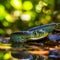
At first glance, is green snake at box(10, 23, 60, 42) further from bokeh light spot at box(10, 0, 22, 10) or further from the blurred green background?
bokeh light spot at box(10, 0, 22, 10)

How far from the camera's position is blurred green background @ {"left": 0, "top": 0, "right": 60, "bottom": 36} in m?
2.01

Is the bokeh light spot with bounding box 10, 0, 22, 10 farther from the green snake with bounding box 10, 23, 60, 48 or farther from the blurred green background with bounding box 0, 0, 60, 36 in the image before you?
the green snake with bounding box 10, 23, 60, 48

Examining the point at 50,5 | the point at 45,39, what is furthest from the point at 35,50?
the point at 50,5

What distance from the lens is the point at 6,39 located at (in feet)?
6.62

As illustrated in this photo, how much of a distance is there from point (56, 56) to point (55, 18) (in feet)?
0.95

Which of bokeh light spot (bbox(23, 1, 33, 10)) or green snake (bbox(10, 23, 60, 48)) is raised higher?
bokeh light spot (bbox(23, 1, 33, 10))

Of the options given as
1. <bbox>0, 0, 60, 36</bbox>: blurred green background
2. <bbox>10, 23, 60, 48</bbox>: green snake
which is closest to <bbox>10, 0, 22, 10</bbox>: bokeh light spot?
<bbox>0, 0, 60, 36</bbox>: blurred green background

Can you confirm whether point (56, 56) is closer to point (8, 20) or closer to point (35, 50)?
point (35, 50)

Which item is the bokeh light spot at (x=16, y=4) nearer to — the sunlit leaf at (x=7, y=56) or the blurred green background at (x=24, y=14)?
the blurred green background at (x=24, y=14)

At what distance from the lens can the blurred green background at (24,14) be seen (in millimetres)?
2008

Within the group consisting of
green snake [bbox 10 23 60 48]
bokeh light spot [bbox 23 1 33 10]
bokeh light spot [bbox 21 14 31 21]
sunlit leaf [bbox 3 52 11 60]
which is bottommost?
sunlit leaf [bbox 3 52 11 60]

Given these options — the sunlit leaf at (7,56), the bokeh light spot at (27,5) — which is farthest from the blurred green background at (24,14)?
the sunlit leaf at (7,56)

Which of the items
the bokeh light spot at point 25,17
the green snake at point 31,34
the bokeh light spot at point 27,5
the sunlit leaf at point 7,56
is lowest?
the sunlit leaf at point 7,56

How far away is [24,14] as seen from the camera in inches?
79.2
